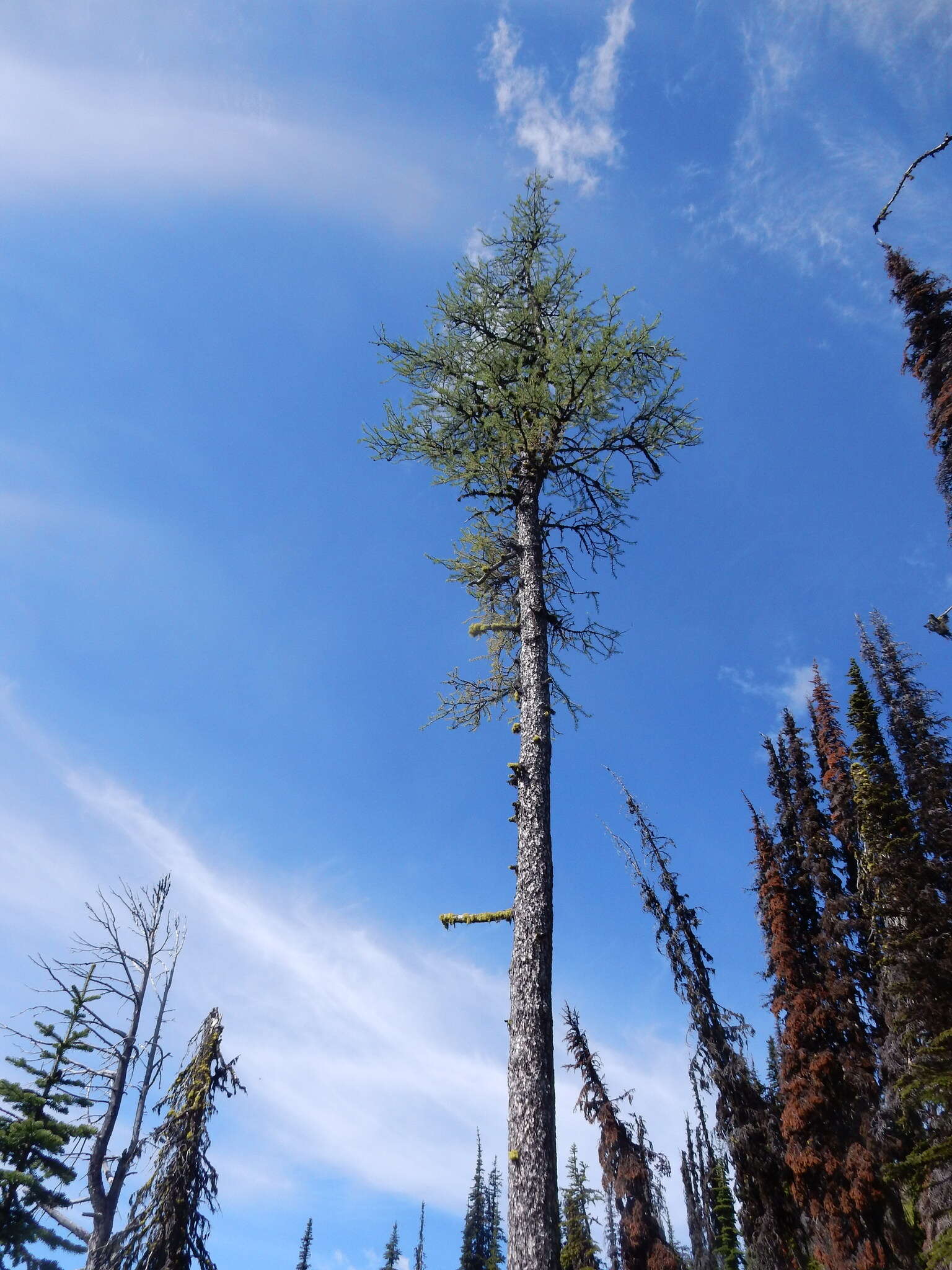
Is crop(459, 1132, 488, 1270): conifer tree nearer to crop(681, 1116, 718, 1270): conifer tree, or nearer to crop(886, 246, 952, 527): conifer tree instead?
crop(681, 1116, 718, 1270): conifer tree

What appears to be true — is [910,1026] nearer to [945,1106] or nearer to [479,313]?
[945,1106]

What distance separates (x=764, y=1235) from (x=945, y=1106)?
998 cm

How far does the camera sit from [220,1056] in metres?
13.0

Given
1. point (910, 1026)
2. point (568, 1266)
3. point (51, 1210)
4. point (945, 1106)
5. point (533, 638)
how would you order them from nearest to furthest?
point (945, 1106)
point (533, 638)
point (51, 1210)
point (910, 1026)
point (568, 1266)

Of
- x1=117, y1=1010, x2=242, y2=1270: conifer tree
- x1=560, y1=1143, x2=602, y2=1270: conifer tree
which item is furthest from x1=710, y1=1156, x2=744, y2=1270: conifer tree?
x1=117, y1=1010, x2=242, y2=1270: conifer tree

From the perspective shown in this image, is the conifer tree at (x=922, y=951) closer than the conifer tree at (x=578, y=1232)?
Yes

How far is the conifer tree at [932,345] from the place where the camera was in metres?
14.5

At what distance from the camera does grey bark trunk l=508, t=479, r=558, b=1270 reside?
6348 millimetres

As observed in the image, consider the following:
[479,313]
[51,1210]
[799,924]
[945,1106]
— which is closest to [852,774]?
[799,924]

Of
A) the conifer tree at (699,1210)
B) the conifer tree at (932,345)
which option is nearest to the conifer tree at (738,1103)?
the conifer tree at (699,1210)

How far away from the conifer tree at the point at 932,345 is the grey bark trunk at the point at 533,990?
1000 centimetres

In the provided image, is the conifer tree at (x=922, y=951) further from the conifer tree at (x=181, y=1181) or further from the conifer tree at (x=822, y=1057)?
the conifer tree at (x=181, y=1181)

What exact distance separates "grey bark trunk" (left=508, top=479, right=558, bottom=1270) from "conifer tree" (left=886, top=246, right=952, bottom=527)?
10.00 m

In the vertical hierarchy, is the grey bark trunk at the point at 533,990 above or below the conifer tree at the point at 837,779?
below
